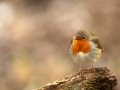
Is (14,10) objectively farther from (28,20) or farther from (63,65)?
(63,65)

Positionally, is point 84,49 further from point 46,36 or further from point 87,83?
point 46,36

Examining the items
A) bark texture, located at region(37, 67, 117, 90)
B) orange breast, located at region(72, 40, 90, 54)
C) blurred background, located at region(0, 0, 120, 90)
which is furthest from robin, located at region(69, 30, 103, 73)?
blurred background, located at region(0, 0, 120, 90)

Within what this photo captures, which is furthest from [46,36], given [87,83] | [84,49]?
[87,83]

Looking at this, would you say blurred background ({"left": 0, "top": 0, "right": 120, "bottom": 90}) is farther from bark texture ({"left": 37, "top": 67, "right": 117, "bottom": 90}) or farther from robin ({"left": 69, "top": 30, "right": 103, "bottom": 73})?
bark texture ({"left": 37, "top": 67, "right": 117, "bottom": 90})

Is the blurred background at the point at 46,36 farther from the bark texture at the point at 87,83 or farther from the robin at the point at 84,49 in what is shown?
the bark texture at the point at 87,83

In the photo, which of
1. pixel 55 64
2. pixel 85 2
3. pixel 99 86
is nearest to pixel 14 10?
pixel 85 2
